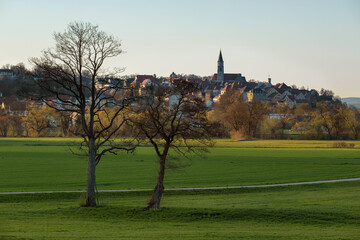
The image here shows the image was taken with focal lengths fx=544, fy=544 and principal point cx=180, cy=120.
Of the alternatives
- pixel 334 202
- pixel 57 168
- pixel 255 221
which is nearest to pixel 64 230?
pixel 255 221

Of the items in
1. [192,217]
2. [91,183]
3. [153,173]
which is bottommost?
[153,173]

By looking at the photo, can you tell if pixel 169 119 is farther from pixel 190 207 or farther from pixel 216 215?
pixel 216 215

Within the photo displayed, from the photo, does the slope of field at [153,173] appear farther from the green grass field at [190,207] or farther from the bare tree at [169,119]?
the bare tree at [169,119]

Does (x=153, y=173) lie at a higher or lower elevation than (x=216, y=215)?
lower

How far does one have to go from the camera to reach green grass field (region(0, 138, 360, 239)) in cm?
2048

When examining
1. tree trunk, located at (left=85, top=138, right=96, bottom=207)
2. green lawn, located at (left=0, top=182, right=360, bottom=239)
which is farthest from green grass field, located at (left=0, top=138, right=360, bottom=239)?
tree trunk, located at (left=85, top=138, right=96, bottom=207)

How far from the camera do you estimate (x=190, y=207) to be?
89.6 feet

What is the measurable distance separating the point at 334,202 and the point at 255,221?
26.8ft

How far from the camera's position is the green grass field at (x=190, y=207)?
67.2 ft

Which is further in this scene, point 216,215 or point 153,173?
point 153,173

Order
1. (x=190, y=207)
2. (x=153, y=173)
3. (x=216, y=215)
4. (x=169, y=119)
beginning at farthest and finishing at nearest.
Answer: (x=153, y=173) < (x=169, y=119) < (x=190, y=207) < (x=216, y=215)

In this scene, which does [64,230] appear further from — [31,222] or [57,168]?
[57,168]

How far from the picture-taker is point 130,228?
21.8 metres

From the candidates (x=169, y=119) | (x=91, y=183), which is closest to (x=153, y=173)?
(x=91, y=183)
